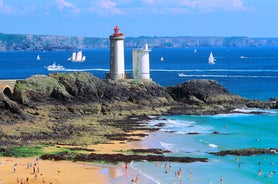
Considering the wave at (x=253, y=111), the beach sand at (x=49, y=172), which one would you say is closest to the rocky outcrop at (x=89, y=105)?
the wave at (x=253, y=111)

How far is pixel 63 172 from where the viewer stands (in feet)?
79.1

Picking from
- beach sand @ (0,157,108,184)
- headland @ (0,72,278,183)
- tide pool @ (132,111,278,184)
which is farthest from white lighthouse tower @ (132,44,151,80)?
beach sand @ (0,157,108,184)

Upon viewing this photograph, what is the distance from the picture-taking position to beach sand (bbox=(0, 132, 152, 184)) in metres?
23.0

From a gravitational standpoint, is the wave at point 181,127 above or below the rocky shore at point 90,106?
below

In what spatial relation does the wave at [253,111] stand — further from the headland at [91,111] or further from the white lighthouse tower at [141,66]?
the white lighthouse tower at [141,66]

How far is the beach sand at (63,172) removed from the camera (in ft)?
75.4

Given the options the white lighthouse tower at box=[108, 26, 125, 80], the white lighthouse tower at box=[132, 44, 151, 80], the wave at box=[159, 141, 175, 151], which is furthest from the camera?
the white lighthouse tower at box=[132, 44, 151, 80]

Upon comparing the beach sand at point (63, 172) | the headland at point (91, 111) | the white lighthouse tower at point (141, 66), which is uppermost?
the white lighthouse tower at point (141, 66)

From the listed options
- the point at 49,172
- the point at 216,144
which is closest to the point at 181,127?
the point at 216,144

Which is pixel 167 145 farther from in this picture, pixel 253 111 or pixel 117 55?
pixel 117 55

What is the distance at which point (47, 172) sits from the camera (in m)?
24.0

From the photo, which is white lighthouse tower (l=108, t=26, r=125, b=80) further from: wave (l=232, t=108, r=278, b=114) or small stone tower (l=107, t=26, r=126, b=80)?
wave (l=232, t=108, r=278, b=114)

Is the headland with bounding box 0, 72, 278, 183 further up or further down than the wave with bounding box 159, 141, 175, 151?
further up

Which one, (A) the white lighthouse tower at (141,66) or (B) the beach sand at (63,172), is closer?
(B) the beach sand at (63,172)
